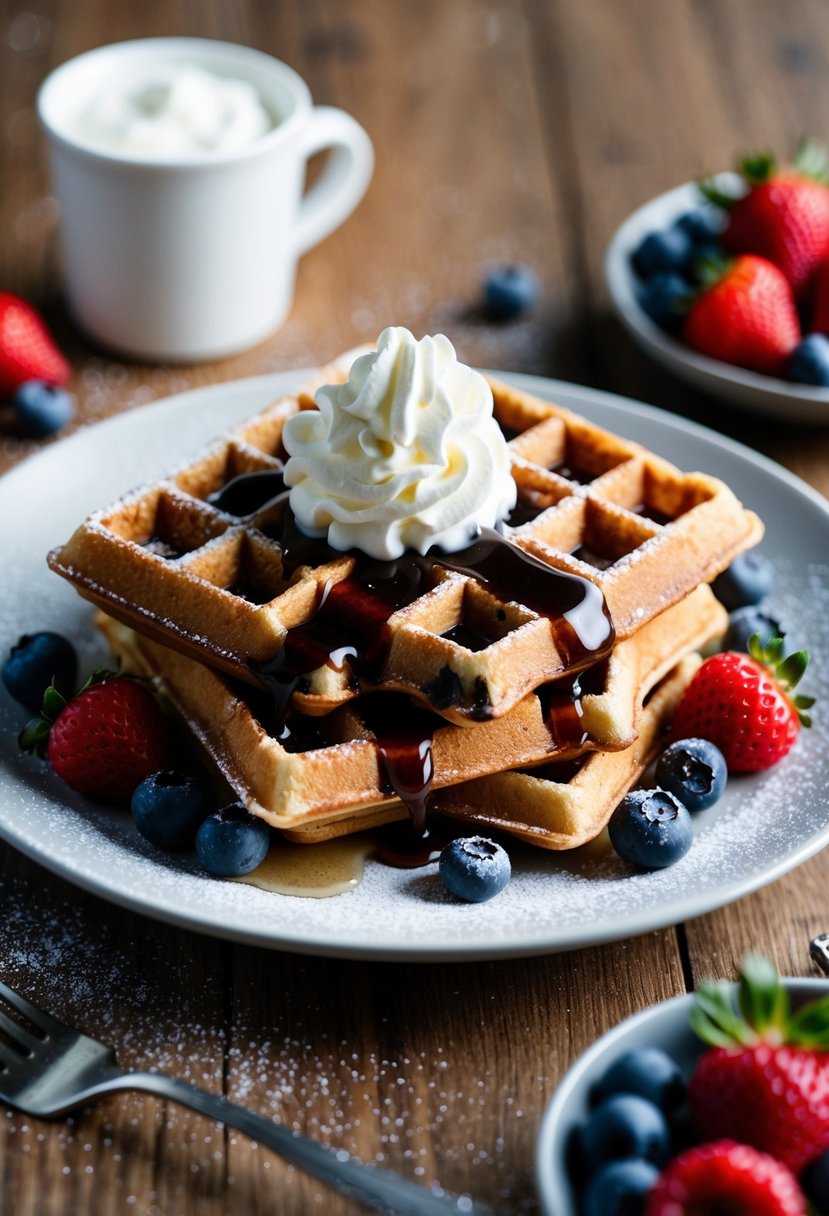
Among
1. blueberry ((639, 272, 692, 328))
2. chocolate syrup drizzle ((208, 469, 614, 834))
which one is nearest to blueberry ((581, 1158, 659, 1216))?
chocolate syrup drizzle ((208, 469, 614, 834))

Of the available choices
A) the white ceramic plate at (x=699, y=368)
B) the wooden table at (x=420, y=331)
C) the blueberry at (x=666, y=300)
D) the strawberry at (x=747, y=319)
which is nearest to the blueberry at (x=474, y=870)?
the wooden table at (x=420, y=331)

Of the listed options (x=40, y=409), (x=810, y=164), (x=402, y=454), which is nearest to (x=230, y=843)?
(x=402, y=454)

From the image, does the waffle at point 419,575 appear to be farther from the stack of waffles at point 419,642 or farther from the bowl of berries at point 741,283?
the bowl of berries at point 741,283

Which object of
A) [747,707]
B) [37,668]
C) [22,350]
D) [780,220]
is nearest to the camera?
[747,707]

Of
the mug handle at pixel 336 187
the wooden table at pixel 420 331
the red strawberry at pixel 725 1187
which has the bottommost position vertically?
the wooden table at pixel 420 331

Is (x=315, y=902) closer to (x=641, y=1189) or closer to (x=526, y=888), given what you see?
(x=526, y=888)

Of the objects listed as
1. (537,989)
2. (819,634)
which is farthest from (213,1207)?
(819,634)

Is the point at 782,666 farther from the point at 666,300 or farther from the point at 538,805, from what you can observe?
the point at 666,300
